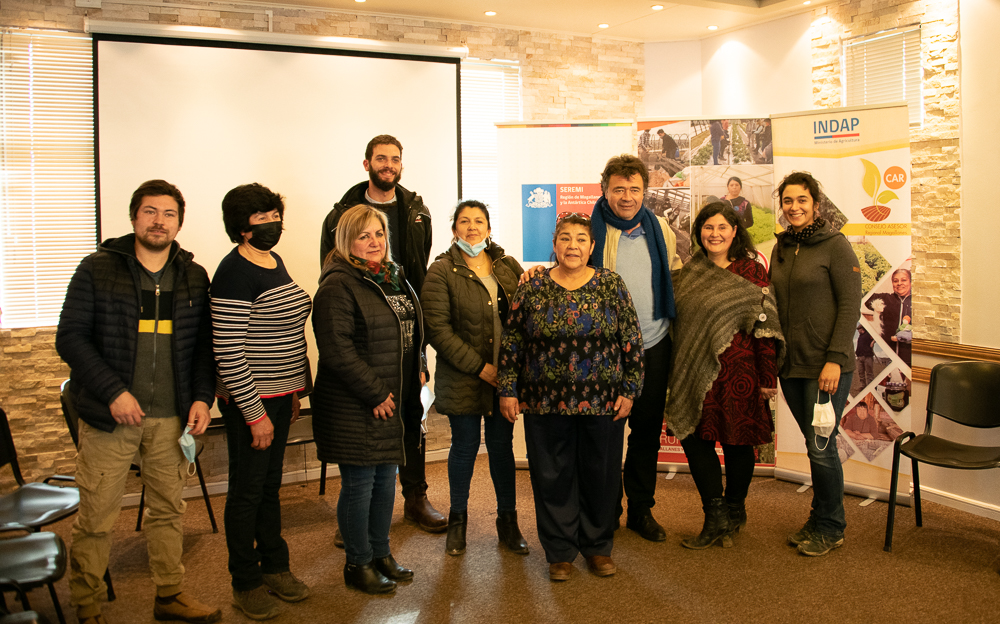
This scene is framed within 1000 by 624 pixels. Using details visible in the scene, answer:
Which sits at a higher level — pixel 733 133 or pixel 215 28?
pixel 215 28

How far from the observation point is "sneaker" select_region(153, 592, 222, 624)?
2.61 m

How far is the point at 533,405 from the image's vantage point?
2840mm

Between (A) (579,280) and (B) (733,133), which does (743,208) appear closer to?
(B) (733,133)

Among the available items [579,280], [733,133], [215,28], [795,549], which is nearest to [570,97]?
[733,133]

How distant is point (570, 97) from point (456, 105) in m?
1.03

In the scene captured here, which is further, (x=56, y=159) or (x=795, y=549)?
(x=56, y=159)

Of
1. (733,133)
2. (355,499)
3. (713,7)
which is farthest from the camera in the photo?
(713,7)

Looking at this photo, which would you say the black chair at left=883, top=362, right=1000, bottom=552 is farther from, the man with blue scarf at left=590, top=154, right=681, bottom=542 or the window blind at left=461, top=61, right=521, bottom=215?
the window blind at left=461, top=61, right=521, bottom=215

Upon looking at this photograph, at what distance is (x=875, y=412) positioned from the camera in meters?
3.87

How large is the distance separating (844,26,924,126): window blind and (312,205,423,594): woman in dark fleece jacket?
3.40 metres

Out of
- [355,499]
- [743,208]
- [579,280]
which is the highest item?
[743,208]

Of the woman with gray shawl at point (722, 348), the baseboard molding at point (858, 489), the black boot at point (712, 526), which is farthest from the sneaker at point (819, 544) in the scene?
the baseboard molding at point (858, 489)

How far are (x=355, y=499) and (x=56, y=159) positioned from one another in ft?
9.34

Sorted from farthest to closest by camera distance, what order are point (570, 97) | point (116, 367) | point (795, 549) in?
point (570, 97), point (795, 549), point (116, 367)
